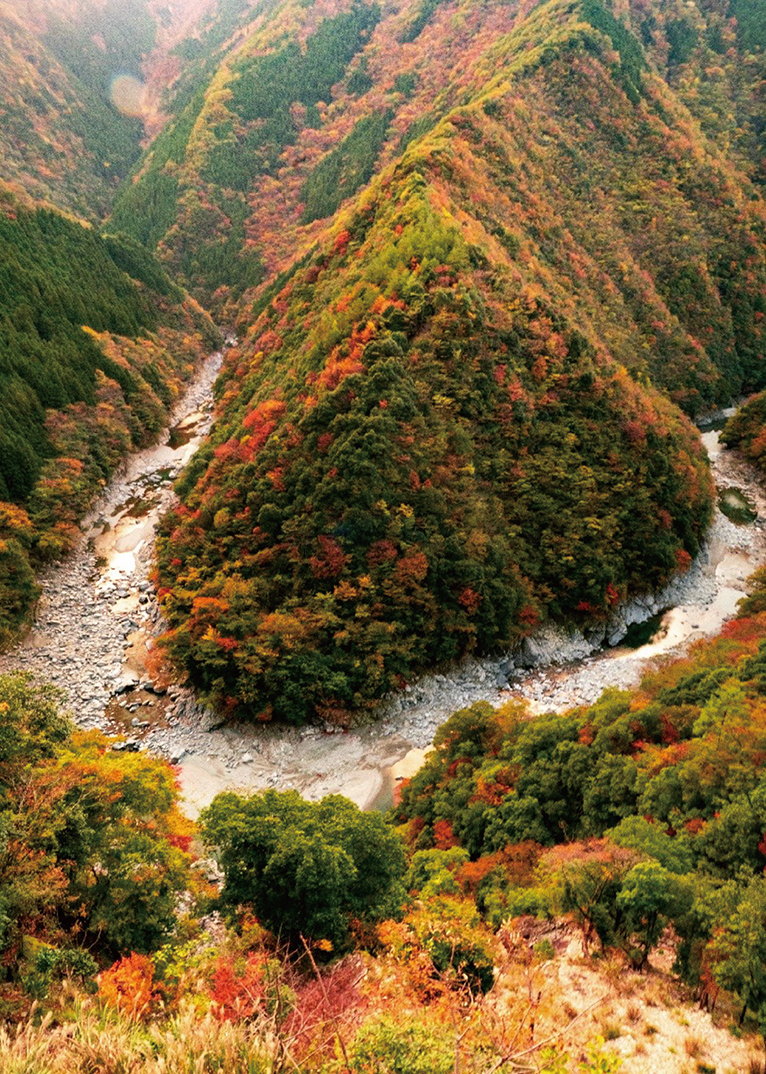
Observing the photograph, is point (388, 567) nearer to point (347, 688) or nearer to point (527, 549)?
point (347, 688)

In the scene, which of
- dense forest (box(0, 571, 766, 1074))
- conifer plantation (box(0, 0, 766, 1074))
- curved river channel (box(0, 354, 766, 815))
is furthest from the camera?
curved river channel (box(0, 354, 766, 815))

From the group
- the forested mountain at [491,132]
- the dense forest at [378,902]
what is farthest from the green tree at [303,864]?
the forested mountain at [491,132]

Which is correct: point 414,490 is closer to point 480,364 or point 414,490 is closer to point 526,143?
point 480,364

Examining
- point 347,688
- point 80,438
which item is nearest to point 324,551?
point 347,688

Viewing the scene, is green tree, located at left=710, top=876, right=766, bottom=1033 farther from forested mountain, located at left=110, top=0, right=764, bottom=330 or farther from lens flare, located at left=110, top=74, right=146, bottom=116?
lens flare, located at left=110, top=74, right=146, bottom=116

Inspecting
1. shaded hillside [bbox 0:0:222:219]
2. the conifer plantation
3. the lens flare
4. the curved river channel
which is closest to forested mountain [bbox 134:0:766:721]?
the conifer plantation

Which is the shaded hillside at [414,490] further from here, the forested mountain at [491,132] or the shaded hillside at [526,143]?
the forested mountain at [491,132]

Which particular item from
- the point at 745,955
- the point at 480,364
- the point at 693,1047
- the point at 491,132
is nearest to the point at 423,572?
the point at 480,364
